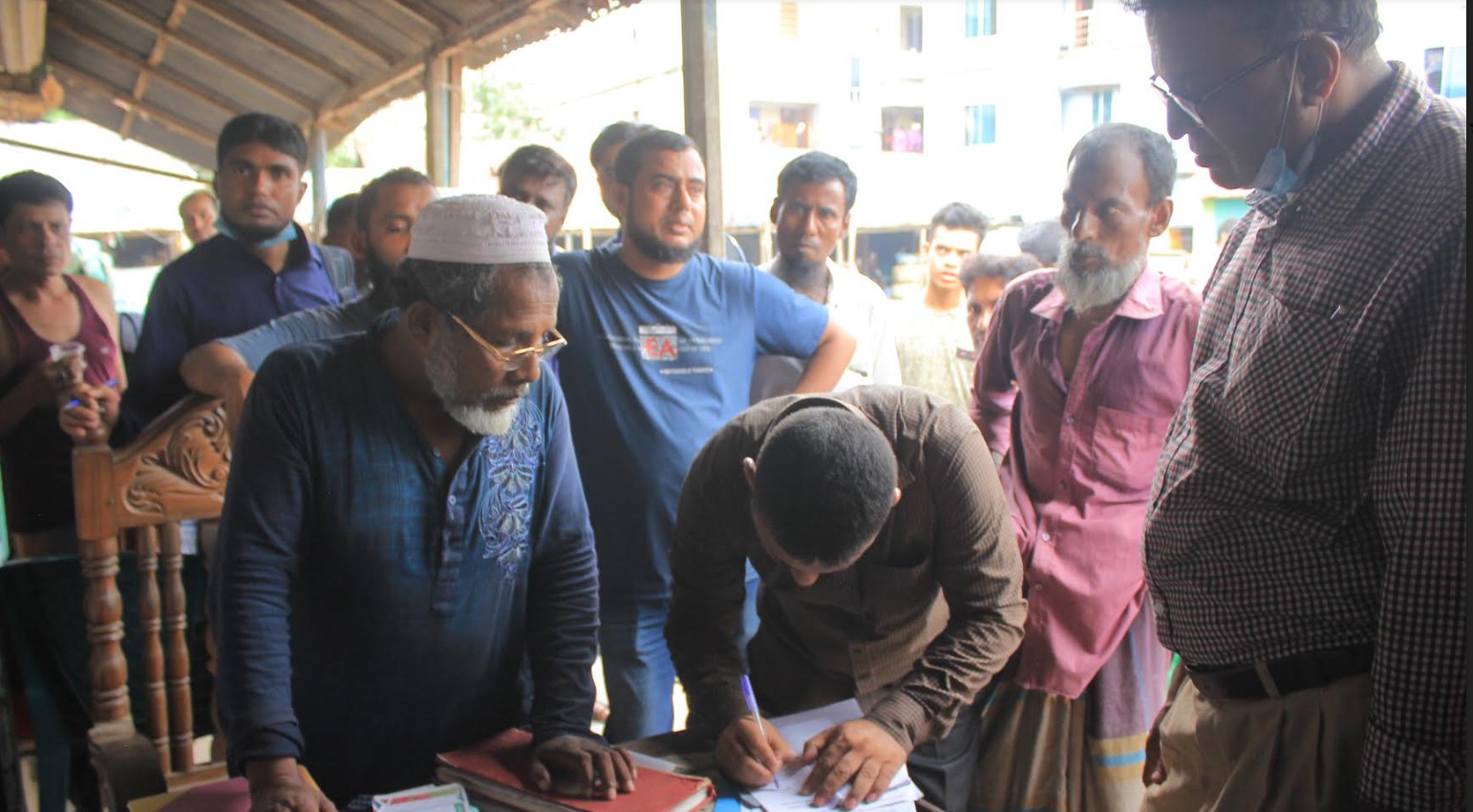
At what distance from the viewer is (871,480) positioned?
1.71 meters

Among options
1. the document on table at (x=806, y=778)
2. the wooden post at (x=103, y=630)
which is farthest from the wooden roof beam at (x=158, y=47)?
the document on table at (x=806, y=778)

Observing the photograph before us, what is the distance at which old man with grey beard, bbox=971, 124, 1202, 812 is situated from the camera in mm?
2312

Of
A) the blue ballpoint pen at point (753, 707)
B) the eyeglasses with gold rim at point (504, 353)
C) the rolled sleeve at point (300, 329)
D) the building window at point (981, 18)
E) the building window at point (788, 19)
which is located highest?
the building window at point (788, 19)

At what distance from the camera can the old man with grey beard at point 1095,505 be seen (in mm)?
2312

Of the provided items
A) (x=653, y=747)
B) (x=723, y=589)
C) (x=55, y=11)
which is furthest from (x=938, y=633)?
(x=55, y=11)

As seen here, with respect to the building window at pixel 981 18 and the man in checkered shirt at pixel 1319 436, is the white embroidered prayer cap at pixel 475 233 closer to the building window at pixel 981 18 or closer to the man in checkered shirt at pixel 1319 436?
the man in checkered shirt at pixel 1319 436

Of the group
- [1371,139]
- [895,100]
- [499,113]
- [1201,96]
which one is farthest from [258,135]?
[499,113]

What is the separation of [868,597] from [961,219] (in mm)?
2602

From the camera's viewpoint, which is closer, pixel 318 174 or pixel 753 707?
pixel 753 707

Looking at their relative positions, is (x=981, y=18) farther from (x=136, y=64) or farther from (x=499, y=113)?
(x=136, y=64)

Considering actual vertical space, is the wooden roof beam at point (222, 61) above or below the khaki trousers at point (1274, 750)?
above

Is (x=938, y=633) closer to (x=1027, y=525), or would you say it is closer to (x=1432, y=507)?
(x=1027, y=525)

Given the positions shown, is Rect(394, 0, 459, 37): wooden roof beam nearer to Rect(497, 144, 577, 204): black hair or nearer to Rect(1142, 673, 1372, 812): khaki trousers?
Rect(497, 144, 577, 204): black hair

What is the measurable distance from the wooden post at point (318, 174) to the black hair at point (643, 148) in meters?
7.03
